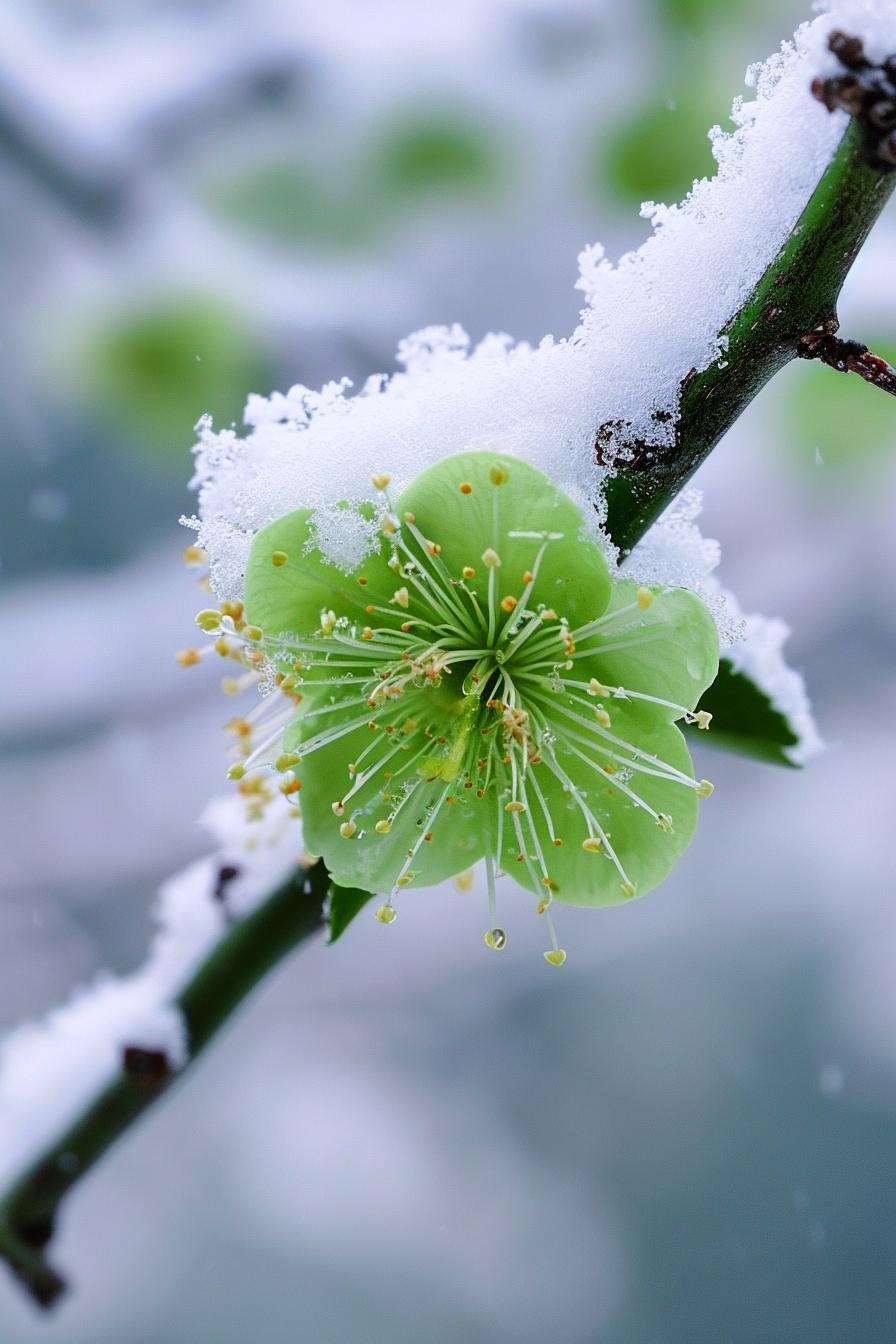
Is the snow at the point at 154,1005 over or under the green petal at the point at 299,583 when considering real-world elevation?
under

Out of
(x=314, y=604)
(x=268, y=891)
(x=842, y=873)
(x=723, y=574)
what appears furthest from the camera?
(x=842, y=873)

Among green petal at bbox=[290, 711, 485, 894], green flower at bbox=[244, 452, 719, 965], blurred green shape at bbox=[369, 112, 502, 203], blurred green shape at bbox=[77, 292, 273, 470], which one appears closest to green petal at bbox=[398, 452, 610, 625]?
green flower at bbox=[244, 452, 719, 965]

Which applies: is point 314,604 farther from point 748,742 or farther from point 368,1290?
point 368,1290

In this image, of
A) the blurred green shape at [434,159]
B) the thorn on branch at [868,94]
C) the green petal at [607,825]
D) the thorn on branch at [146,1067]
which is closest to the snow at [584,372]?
the thorn on branch at [868,94]

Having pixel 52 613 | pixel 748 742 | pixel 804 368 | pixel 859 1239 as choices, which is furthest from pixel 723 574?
pixel 859 1239

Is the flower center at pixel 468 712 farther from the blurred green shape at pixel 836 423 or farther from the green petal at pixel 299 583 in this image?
the blurred green shape at pixel 836 423

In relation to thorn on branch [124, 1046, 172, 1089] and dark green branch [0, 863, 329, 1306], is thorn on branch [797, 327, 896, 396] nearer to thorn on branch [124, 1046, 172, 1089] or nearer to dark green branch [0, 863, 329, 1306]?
dark green branch [0, 863, 329, 1306]
